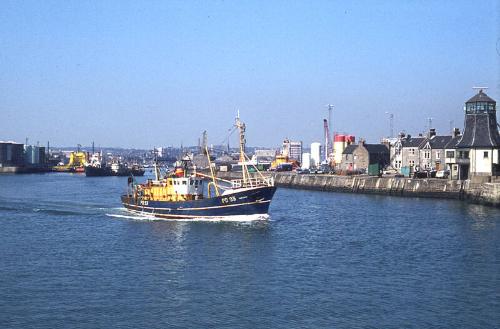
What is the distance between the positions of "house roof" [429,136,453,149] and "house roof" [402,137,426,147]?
227 centimetres

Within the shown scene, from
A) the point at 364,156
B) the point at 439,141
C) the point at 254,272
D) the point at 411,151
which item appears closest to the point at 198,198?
the point at 254,272

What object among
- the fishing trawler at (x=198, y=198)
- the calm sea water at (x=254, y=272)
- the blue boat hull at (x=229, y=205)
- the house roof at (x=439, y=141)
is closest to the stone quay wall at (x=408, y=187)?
the calm sea water at (x=254, y=272)

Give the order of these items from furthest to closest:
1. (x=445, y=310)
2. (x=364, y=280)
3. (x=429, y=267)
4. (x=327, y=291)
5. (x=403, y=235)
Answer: (x=403, y=235) < (x=429, y=267) < (x=364, y=280) < (x=327, y=291) < (x=445, y=310)

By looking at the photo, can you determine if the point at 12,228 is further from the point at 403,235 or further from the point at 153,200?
the point at 403,235

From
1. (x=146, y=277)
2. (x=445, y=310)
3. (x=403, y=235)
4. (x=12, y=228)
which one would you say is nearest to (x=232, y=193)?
(x=403, y=235)

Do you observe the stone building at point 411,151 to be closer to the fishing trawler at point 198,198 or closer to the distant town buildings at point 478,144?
the distant town buildings at point 478,144

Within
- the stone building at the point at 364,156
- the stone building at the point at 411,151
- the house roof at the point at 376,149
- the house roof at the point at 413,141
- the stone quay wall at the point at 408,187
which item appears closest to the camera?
the stone quay wall at the point at 408,187

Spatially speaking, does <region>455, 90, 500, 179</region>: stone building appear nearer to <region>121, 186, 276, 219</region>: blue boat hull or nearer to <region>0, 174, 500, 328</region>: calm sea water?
<region>0, 174, 500, 328</region>: calm sea water

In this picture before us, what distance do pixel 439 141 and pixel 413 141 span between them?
21.2ft

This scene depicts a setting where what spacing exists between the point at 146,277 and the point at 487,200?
4167cm

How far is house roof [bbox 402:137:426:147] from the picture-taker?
103 m

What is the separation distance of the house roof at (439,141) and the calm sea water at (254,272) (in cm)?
4295

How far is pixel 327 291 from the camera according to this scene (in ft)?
93.2

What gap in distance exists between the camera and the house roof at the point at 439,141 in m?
96.9
